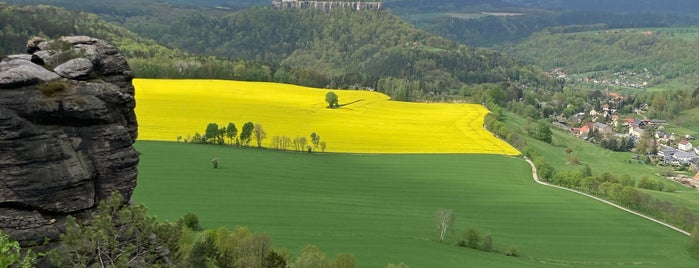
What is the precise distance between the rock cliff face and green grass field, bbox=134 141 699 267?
22.6m

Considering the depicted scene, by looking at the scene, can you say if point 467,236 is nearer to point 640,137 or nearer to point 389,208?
point 389,208

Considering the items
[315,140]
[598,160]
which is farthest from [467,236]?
[598,160]

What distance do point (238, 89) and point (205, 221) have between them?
275ft

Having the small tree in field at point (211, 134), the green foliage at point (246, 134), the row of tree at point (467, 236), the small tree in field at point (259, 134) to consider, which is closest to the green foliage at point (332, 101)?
the small tree in field at point (259, 134)

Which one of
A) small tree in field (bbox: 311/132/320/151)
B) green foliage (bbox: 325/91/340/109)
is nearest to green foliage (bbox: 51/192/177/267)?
small tree in field (bbox: 311/132/320/151)

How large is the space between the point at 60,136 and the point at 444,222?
122 ft

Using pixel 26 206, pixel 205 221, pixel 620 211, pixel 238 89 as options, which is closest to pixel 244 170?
pixel 205 221

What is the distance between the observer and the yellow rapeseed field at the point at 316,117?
93.0m

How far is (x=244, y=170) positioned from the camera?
69688 mm

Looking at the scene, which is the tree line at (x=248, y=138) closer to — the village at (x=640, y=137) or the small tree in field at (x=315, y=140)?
the small tree in field at (x=315, y=140)

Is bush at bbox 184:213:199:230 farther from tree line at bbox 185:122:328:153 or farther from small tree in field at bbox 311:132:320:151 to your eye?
small tree in field at bbox 311:132:320:151

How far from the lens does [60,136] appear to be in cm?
2331

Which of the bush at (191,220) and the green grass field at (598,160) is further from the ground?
the bush at (191,220)

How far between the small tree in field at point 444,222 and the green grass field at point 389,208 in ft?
2.81
